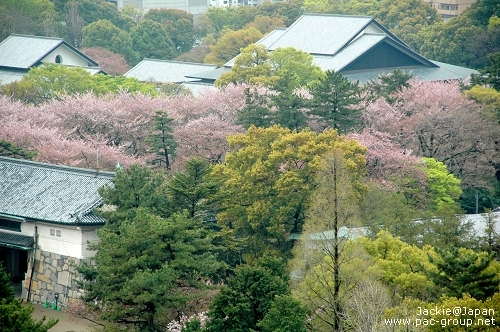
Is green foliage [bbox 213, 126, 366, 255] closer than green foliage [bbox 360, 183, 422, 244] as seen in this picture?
No

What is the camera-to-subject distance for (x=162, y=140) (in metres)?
31.2

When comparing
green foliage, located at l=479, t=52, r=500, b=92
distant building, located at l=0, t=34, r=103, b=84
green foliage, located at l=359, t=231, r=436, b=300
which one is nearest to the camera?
green foliage, located at l=359, t=231, r=436, b=300

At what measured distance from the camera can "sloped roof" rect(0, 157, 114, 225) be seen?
2506 cm

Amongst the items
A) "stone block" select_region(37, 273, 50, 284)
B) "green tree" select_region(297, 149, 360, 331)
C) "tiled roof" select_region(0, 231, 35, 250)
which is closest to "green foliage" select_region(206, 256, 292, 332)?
"green tree" select_region(297, 149, 360, 331)

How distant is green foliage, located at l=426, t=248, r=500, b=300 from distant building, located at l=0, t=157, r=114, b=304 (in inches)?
342

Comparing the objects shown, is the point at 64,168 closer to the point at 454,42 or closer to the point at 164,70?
the point at 164,70

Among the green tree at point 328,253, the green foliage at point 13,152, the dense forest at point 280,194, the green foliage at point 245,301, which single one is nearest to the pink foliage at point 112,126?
the dense forest at point 280,194

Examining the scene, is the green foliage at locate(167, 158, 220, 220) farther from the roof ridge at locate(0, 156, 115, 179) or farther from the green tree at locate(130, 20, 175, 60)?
the green tree at locate(130, 20, 175, 60)

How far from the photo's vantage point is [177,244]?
21.6 metres

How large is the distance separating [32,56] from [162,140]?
64.5 ft

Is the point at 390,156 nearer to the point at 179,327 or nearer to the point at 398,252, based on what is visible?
the point at 398,252

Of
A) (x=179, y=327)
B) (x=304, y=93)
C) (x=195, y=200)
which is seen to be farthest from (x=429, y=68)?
(x=179, y=327)

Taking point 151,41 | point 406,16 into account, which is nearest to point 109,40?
point 151,41

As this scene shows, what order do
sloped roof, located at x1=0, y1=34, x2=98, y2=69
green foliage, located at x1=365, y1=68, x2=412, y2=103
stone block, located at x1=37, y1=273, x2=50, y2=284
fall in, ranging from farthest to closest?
sloped roof, located at x1=0, y1=34, x2=98, y2=69
green foliage, located at x1=365, y1=68, x2=412, y2=103
stone block, located at x1=37, y1=273, x2=50, y2=284
